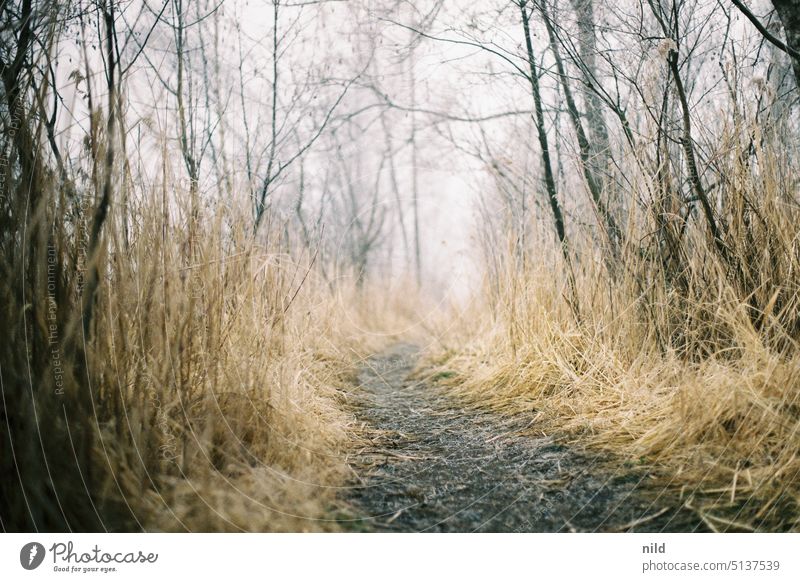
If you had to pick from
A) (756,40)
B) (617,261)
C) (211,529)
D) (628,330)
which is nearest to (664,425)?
(628,330)

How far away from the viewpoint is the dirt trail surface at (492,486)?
0.87m

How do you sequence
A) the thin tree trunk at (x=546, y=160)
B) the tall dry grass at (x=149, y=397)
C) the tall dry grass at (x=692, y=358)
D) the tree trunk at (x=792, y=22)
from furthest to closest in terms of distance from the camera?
the thin tree trunk at (x=546, y=160) < the tree trunk at (x=792, y=22) < the tall dry grass at (x=692, y=358) < the tall dry grass at (x=149, y=397)

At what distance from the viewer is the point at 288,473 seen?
3.21 feet

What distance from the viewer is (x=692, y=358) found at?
4.00 feet

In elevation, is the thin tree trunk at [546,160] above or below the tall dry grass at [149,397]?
above

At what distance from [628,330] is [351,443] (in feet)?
2.94

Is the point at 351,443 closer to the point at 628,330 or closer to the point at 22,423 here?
the point at 22,423
